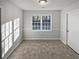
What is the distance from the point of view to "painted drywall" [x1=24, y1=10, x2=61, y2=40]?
10.0m

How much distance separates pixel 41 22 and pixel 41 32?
0.80 meters

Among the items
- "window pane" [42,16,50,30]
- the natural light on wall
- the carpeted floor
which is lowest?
the carpeted floor

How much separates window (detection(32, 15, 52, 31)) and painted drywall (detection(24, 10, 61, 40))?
277mm

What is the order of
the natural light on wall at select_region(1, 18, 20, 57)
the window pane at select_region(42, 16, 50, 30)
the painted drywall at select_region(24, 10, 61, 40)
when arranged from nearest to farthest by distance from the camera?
the natural light on wall at select_region(1, 18, 20, 57) → the painted drywall at select_region(24, 10, 61, 40) → the window pane at select_region(42, 16, 50, 30)

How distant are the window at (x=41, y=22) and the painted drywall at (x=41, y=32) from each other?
0.91 ft

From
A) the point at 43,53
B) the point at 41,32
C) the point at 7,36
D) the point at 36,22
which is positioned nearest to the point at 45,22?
the point at 36,22

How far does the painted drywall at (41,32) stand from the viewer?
10039 mm

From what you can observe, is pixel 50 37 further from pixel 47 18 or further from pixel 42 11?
pixel 42 11

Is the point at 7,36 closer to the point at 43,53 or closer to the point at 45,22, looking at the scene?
the point at 43,53

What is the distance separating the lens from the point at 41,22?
10250 mm

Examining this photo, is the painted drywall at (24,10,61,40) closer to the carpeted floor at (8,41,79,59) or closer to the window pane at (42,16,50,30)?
the window pane at (42,16,50,30)

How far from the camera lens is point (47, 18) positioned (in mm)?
10250

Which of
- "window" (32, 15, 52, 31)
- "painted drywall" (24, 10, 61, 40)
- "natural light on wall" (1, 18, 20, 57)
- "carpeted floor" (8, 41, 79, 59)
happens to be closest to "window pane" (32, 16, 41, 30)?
"window" (32, 15, 52, 31)

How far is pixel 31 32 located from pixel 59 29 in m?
2.24
